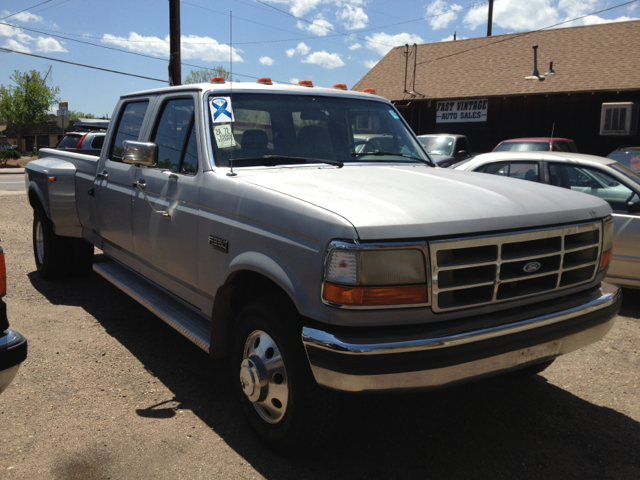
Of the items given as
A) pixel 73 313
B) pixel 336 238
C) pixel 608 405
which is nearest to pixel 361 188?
A: pixel 336 238

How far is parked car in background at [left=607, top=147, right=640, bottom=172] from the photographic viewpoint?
9.55m

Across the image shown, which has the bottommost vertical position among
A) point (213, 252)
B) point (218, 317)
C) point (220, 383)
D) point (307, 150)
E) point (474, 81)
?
point (220, 383)

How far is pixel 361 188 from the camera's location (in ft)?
9.76

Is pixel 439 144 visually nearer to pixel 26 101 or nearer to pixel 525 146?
pixel 525 146

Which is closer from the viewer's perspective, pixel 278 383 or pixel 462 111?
pixel 278 383

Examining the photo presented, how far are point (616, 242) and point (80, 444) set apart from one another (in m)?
5.05

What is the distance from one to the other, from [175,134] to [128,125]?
44.6 inches

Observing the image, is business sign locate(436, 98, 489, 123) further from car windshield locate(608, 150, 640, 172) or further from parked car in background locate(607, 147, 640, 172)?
car windshield locate(608, 150, 640, 172)

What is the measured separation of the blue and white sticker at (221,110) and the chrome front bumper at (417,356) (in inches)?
66.8

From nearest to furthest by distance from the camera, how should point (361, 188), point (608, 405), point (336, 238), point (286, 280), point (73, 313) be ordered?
point (336, 238) < point (286, 280) < point (361, 188) < point (608, 405) < point (73, 313)

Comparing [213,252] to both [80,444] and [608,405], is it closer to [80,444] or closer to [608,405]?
[80,444]

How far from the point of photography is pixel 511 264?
109 inches

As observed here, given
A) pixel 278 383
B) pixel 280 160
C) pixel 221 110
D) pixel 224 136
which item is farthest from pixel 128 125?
pixel 278 383

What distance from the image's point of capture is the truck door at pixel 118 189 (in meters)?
Result: 4.57
